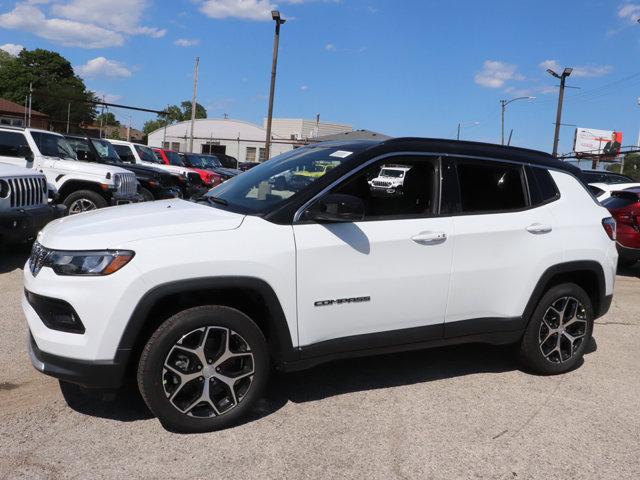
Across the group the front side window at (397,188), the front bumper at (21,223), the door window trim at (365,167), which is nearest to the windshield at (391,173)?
the front side window at (397,188)

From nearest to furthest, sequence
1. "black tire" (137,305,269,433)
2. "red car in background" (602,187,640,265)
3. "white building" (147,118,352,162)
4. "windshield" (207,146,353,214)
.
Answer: "black tire" (137,305,269,433) → "windshield" (207,146,353,214) → "red car in background" (602,187,640,265) → "white building" (147,118,352,162)

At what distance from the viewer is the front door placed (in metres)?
3.58

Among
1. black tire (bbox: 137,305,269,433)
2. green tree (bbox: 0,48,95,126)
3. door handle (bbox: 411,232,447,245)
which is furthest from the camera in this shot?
green tree (bbox: 0,48,95,126)

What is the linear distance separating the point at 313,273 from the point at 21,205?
18.2ft

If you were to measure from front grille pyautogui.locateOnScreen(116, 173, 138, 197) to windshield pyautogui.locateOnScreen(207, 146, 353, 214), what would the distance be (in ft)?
22.7

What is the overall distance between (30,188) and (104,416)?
5.15 meters

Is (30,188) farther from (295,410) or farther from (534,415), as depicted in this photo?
(534,415)

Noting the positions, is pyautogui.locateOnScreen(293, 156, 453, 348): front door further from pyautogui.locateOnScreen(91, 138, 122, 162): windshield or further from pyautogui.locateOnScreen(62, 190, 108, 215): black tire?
pyautogui.locateOnScreen(91, 138, 122, 162): windshield

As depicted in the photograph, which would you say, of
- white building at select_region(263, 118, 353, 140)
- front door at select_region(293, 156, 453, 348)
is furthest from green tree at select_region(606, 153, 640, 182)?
front door at select_region(293, 156, 453, 348)

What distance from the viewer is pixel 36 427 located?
3.45 metres

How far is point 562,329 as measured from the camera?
184 inches

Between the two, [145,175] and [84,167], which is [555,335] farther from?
[145,175]

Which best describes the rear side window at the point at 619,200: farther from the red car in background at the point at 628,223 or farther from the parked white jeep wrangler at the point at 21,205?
the parked white jeep wrangler at the point at 21,205

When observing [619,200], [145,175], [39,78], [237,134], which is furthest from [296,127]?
[619,200]
